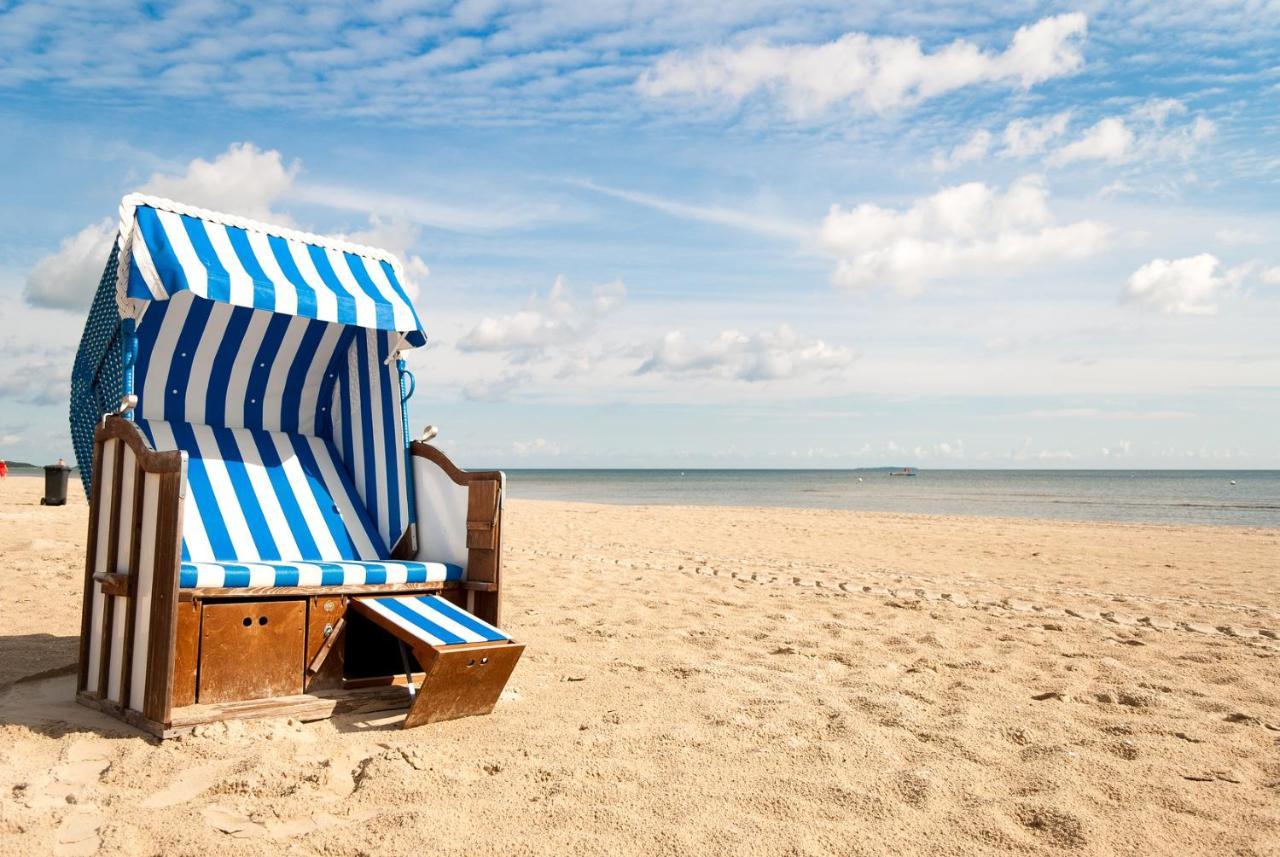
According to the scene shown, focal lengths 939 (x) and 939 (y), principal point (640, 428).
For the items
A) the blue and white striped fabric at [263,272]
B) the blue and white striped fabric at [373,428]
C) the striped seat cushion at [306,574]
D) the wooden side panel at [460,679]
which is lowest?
the wooden side panel at [460,679]

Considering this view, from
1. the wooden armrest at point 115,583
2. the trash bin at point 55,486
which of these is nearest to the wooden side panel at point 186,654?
the wooden armrest at point 115,583

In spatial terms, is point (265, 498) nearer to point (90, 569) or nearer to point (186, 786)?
point (90, 569)

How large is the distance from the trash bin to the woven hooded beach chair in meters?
11.1

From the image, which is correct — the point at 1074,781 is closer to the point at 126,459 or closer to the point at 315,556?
the point at 315,556

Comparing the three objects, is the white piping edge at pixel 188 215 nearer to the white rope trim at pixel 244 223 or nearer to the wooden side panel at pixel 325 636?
the white rope trim at pixel 244 223

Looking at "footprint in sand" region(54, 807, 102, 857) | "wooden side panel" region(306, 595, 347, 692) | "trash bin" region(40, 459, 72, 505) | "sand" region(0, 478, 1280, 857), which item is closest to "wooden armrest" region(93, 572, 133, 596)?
"sand" region(0, 478, 1280, 857)

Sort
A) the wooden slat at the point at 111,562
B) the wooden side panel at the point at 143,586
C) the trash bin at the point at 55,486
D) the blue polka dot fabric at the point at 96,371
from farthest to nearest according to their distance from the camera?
the trash bin at the point at 55,486 < the blue polka dot fabric at the point at 96,371 < the wooden slat at the point at 111,562 < the wooden side panel at the point at 143,586

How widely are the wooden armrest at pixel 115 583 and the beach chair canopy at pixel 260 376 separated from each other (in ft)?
1.19

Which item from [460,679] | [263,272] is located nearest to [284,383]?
[263,272]

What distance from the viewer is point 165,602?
11.0 feet

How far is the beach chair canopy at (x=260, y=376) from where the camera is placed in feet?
13.3

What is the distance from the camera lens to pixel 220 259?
408 centimetres

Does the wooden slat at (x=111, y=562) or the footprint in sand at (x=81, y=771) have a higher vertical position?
the wooden slat at (x=111, y=562)

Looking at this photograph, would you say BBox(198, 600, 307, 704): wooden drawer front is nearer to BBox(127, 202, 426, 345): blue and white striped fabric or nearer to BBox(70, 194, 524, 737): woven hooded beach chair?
BBox(70, 194, 524, 737): woven hooded beach chair
